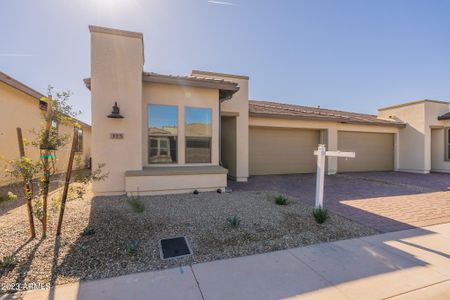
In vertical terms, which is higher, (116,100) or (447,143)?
(116,100)

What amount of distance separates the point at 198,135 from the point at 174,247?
4572 mm

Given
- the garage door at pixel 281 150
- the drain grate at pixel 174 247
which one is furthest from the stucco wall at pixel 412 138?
the drain grate at pixel 174 247

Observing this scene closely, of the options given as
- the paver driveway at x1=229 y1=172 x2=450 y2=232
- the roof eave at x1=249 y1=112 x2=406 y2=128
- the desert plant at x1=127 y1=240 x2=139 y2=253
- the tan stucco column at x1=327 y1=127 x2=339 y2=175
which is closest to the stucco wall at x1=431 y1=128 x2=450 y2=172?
the roof eave at x1=249 y1=112 x2=406 y2=128

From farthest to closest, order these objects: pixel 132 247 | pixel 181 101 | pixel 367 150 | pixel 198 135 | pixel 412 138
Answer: pixel 367 150 → pixel 412 138 → pixel 198 135 → pixel 181 101 → pixel 132 247

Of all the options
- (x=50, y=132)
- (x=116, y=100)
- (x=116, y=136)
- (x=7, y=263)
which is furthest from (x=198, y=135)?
(x=7, y=263)

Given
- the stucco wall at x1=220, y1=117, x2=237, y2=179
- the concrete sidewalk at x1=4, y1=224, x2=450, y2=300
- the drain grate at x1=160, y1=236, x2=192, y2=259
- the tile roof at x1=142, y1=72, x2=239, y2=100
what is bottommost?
the concrete sidewalk at x1=4, y1=224, x2=450, y2=300

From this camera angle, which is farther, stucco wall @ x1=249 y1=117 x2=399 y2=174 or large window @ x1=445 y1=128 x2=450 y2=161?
large window @ x1=445 y1=128 x2=450 y2=161

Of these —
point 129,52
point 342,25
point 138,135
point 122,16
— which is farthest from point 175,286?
point 342,25

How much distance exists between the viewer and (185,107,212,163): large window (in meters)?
7.32

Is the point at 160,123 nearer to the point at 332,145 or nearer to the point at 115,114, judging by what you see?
the point at 115,114

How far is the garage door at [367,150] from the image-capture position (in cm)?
1263

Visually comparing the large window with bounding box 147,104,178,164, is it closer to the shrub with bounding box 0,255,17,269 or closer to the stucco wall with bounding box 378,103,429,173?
the shrub with bounding box 0,255,17,269

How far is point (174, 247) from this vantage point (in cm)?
334

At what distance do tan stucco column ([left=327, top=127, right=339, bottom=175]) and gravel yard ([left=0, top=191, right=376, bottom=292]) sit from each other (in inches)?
286
